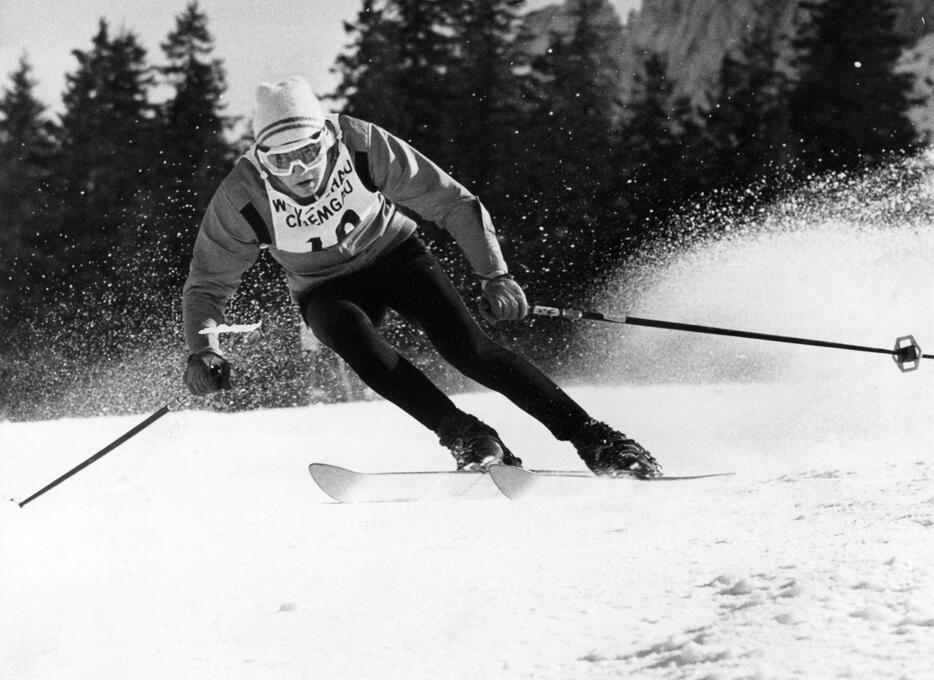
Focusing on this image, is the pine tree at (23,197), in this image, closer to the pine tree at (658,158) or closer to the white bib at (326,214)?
the pine tree at (658,158)

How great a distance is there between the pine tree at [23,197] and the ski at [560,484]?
1292cm

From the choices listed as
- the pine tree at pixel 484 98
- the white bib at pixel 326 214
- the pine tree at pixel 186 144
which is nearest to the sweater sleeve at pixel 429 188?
the white bib at pixel 326 214

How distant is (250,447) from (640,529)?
4101 millimetres

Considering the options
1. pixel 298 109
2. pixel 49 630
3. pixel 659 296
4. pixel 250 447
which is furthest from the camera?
pixel 659 296

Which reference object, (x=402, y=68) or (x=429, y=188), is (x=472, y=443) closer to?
(x=429, y=188)

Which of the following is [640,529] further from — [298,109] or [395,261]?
[298,109]

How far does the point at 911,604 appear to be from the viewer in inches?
79.6

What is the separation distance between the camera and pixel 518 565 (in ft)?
9.04

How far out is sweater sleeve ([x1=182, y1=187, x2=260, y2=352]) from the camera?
3.71 metres

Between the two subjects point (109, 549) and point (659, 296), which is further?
point (659, 296)

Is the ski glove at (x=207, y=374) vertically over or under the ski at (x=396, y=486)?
over

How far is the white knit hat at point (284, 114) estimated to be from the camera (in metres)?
3.46

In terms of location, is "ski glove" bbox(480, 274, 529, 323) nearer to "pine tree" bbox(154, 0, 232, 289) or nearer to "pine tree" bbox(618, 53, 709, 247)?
"pine tree" bbox(154, 0, 232, 289)

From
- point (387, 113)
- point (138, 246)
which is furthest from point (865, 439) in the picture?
point (138, 246)
